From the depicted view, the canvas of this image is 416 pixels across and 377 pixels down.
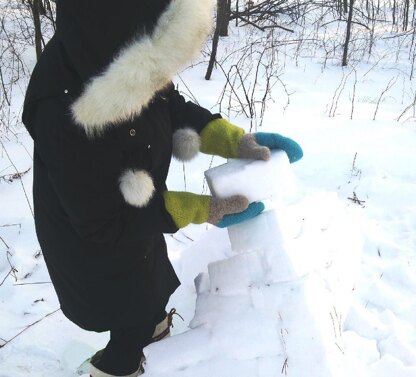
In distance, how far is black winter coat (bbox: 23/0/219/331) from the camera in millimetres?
1052

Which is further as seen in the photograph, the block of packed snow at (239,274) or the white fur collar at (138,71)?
the block of packed snow at (239,274)

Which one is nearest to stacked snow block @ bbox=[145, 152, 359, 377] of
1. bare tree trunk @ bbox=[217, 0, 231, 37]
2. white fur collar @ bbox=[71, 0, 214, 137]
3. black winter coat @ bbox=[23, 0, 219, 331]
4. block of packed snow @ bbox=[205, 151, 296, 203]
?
block of packed snow @ bbox=[205, 151, 296, 203]

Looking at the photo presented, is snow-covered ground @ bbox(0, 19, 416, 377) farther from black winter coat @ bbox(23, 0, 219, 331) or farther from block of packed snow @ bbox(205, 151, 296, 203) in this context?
black winter coat @ bbox(23, 0, 219, 331)

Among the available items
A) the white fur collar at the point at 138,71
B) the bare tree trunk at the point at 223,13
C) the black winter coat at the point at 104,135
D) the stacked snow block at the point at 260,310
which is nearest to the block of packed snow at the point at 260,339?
the stacked snow block at the point at 260,310

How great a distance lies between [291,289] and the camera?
165 centimetres

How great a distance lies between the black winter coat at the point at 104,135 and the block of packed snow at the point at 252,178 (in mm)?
188

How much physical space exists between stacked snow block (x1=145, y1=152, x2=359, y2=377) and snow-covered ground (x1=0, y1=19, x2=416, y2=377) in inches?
2.1

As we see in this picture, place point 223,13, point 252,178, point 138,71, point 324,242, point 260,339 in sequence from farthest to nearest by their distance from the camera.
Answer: point 223,13 → point 324,242 → point 260,339 → point 252,178 → point 138,71

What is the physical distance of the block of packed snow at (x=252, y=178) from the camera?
1406mm

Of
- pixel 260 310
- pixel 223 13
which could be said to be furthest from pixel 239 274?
pixel 223 13

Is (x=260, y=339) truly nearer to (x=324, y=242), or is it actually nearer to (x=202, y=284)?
(x=202, y=284)

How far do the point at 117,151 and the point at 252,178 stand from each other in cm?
45

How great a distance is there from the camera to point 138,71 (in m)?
1.05

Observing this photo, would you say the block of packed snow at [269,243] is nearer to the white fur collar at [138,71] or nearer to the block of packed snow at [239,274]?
the block of packed snow at [239,274]
